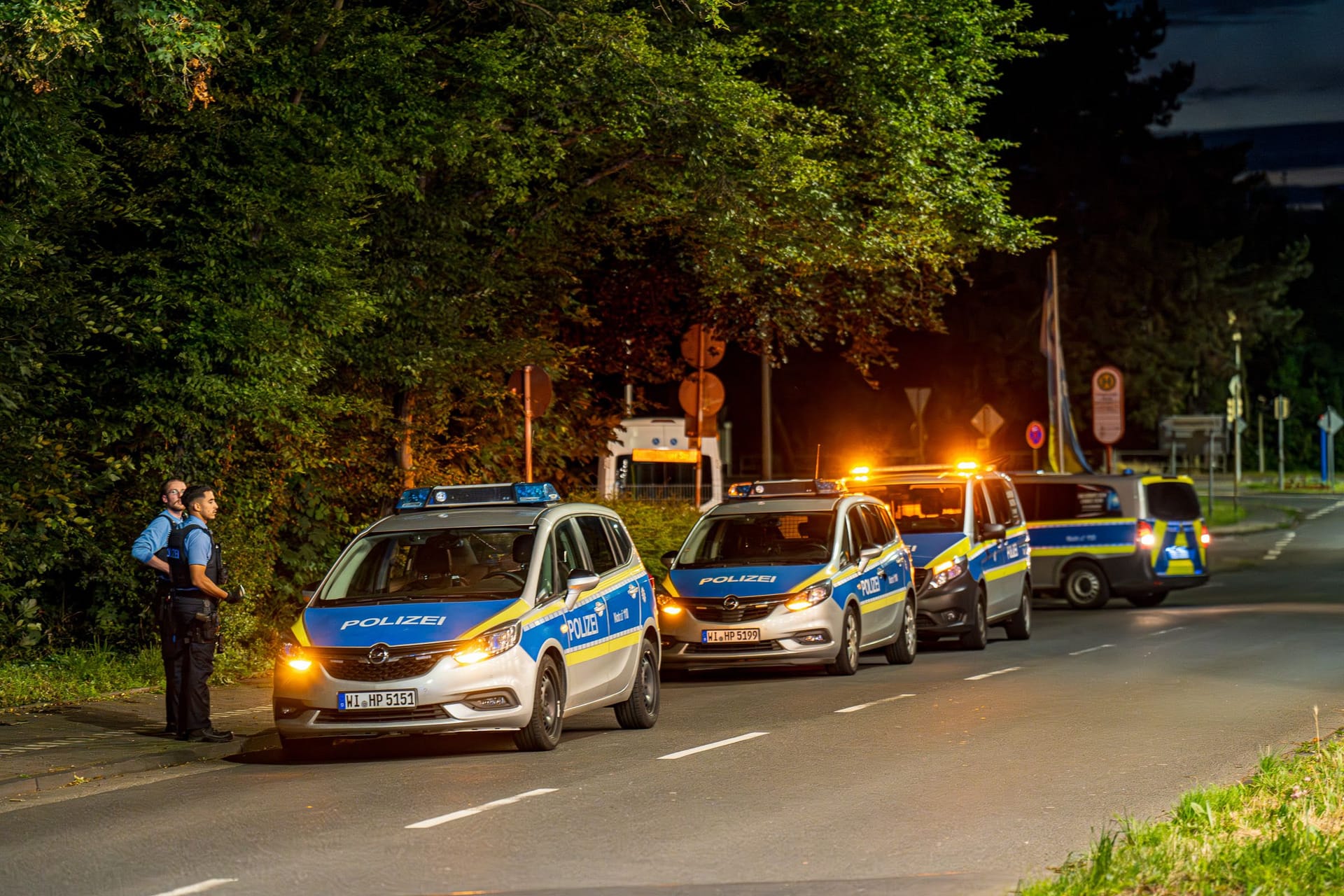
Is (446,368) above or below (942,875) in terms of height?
above

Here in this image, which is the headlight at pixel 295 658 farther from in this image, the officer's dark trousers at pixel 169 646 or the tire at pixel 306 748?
the officer's dark trousers at pixel 169 646

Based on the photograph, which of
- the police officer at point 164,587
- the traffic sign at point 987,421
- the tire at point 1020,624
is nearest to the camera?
the police officer at point 164,587

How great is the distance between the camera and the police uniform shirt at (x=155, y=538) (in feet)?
42.0

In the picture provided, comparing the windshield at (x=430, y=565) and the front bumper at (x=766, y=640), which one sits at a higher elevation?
the windshield at (x=430, y=565)

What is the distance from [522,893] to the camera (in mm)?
7301

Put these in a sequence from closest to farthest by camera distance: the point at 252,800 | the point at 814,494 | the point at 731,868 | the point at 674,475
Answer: the point at 731,868
the point at 252,800
the point at 814,494
the point at 674,475

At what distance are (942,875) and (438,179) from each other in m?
13.5

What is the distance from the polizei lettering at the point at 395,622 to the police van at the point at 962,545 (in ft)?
Answer: 32.0

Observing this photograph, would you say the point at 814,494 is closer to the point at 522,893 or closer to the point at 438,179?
the point at 438,179

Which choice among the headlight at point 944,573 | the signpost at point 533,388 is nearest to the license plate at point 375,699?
the signpost at point 533,388

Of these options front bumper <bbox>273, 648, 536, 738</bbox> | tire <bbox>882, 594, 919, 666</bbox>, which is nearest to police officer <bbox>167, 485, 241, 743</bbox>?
front bumper <bbox>273, 648, 536, 738</bbox>

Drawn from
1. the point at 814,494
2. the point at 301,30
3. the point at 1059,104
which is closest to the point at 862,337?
the point at 814,494

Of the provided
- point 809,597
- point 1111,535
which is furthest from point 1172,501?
point 809,597

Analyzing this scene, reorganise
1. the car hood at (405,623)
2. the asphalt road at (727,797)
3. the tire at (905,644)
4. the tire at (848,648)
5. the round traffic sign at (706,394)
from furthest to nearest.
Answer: the round traffic sign at (706,394), the tire at (905,644), the tire at (848,648), the car hood at (405,623), the asphalt road at (727,797)
